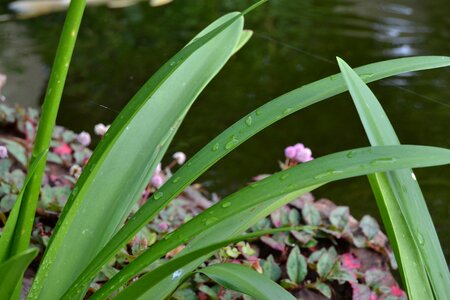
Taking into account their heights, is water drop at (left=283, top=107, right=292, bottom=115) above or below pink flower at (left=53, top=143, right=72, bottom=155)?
below

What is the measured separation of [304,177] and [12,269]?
354mm

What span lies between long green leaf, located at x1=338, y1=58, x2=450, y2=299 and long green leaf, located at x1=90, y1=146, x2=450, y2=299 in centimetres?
9

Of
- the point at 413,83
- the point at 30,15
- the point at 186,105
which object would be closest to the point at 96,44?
the point at 30,15

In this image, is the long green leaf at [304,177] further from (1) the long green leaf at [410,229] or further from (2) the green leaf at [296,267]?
(2) the green leaf at [296,267]

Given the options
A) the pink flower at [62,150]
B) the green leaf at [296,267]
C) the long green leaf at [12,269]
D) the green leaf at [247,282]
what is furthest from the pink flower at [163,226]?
the long green leaf at [12,269]

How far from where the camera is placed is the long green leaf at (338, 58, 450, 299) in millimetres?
941

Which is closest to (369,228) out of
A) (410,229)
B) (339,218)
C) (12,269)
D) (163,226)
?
(339,218)

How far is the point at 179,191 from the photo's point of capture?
36.2 inches

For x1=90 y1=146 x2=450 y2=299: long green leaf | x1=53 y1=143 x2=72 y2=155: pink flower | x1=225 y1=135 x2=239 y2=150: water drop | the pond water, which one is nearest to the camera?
x1=90 y1=146 x2=450 y2=299: long green leaf

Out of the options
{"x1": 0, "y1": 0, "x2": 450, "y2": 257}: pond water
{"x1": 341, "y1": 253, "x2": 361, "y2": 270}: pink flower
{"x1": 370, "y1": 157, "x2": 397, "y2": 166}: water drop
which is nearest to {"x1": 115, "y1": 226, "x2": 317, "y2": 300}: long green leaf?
{"x1": 370, "y1": 157, "x2": 397, "y2": 166}: water drop

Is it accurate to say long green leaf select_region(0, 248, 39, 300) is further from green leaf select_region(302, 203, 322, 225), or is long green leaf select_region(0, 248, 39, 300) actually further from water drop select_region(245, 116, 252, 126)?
green leaf select_region(302, 203, 322, 225)

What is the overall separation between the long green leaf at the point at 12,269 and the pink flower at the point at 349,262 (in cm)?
82

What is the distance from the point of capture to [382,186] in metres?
0.95

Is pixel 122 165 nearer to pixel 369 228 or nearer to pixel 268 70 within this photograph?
pixel 369 228
